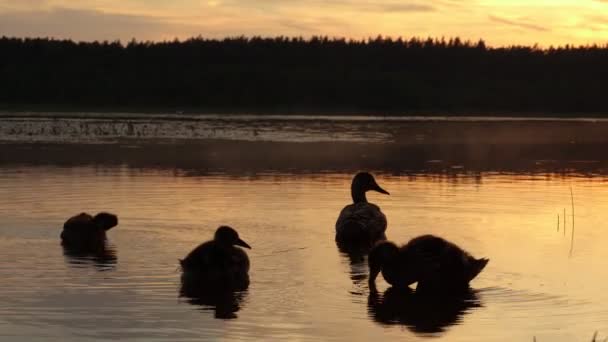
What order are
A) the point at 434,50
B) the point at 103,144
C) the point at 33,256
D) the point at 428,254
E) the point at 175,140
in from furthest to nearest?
the point at 434,50 < the point at 175,140 < the point at 103,144 < the point at 33,256 < the point at 428,254

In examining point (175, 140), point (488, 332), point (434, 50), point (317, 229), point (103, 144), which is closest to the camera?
point (488, 332)

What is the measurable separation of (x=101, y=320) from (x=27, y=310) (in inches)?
26.6

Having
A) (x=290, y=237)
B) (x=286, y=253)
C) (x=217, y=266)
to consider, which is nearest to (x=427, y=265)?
(x=217, y=266)

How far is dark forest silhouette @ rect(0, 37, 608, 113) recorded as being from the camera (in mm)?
72312

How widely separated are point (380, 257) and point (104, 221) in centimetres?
387

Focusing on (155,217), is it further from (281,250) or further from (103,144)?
(103,144)

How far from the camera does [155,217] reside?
629 inches

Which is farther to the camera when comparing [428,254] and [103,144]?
[103,144]

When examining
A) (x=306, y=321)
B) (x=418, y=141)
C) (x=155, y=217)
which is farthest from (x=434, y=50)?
(x=306, y=321)

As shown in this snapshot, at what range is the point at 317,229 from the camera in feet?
49.8

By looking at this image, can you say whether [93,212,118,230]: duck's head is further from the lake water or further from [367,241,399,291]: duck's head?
[367,241,399,291]: duck's head

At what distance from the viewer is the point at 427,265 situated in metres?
11.6

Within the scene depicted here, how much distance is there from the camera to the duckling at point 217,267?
11516 mm

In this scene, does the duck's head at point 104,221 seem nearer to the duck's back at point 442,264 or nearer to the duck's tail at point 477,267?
the duck's back at point 442,264
